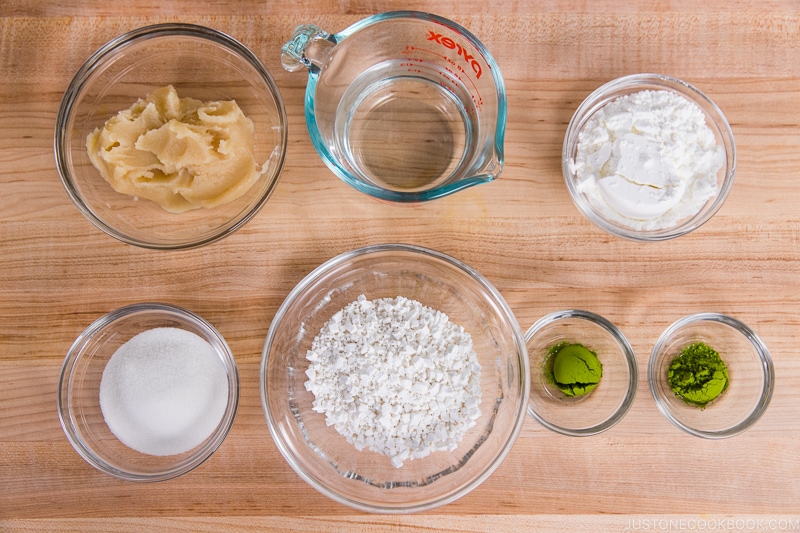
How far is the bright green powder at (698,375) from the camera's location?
4.04 feet

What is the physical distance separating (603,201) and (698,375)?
45 cm

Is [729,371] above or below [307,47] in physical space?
below

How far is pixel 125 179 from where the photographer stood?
1.13 metres

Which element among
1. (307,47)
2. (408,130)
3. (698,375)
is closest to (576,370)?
(698,375)

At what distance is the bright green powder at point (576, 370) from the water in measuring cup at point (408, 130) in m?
0.48

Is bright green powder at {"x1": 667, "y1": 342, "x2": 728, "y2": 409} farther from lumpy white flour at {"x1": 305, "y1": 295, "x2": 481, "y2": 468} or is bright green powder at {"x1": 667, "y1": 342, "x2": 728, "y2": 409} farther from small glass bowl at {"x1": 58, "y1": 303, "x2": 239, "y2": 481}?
small glass bowl at {"x1": 58, "y1": 303, "x2": 239, "y2": 481}

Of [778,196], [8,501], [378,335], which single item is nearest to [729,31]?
[778,196]

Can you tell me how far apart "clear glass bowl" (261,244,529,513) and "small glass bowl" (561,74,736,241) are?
29 centimetres

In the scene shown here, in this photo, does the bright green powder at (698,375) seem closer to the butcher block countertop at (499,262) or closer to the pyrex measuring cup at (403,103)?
the butcher block countertop at (499,262)

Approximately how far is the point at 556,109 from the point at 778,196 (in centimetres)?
55

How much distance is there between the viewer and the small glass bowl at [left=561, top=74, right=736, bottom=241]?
121cm

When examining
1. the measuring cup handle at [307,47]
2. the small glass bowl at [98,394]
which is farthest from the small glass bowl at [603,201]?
the small glass bowl at [98,394]

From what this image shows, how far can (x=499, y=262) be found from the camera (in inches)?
49.2

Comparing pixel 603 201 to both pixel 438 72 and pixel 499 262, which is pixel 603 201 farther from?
pixel 438 72
